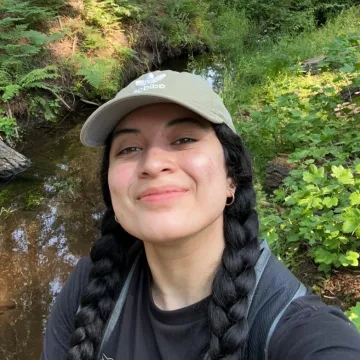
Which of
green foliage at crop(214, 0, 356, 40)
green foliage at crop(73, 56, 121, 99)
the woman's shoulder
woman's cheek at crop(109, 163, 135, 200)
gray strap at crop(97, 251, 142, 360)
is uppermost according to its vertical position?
woman's cheek at crop(109, 163, 135, 200)

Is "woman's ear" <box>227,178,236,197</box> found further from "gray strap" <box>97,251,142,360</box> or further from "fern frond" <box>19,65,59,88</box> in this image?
"fern frond" <box>19,65,59,88</box>

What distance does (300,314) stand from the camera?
3.73ft

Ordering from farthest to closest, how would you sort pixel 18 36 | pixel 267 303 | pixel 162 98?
1. pixel 18 36
2. pixel 162 98
3. pixel 267 303

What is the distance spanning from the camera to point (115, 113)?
1.42 meters

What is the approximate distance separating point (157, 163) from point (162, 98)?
0.63 feet

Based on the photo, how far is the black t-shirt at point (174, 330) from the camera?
1.08m

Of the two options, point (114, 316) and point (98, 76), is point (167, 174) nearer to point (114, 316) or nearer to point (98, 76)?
point (114, 316)

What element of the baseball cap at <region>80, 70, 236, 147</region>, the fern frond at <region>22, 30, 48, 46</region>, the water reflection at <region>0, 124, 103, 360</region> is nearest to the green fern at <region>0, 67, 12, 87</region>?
the fern frond at <region>22, 30, 48, 46</region>

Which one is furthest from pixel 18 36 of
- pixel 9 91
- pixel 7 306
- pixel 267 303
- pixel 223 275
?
pixel 267 303

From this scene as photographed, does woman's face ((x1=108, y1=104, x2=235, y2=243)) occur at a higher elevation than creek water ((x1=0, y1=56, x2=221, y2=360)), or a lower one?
higher

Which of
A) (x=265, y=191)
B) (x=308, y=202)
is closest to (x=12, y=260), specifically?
(x=265, y=191)

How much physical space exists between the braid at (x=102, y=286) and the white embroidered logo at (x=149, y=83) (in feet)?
0.91

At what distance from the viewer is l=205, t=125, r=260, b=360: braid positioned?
4.01 ft

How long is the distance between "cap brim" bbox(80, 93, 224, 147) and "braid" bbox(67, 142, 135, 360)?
0.07 m
